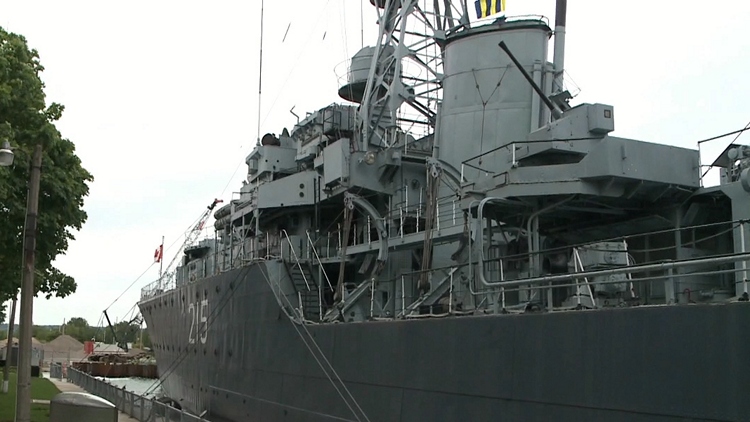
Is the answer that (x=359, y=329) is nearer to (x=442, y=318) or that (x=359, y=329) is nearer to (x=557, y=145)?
(x=442, y=318)

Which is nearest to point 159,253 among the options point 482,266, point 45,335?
point 482,266

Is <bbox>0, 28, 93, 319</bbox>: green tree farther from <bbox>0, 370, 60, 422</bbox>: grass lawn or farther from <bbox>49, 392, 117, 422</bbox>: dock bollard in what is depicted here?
<bbox>49, 392, 117, 422</bbox>: dock bollard

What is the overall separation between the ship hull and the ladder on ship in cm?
54

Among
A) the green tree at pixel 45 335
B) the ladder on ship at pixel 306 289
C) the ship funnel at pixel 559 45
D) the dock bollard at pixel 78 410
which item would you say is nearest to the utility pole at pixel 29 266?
the dock bollard at pixel 78 410

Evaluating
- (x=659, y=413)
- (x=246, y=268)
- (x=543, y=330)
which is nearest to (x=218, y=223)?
(x=246, y=268)

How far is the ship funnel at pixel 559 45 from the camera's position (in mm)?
14367

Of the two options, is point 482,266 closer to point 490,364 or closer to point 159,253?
point 490,364

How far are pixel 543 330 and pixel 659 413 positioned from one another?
184 centimetres

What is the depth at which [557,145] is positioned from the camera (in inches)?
446

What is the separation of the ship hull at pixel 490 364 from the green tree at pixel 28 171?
406cm

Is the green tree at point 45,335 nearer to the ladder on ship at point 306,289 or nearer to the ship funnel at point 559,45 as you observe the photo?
the ladder on ship at point 306,289

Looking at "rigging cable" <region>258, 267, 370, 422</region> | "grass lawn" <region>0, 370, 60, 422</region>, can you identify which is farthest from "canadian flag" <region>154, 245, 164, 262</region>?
"rigging cable" <region>258, 267, 370, 422</region>

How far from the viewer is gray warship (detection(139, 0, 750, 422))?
8305 millimetres

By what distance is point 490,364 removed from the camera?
33.3 feet
